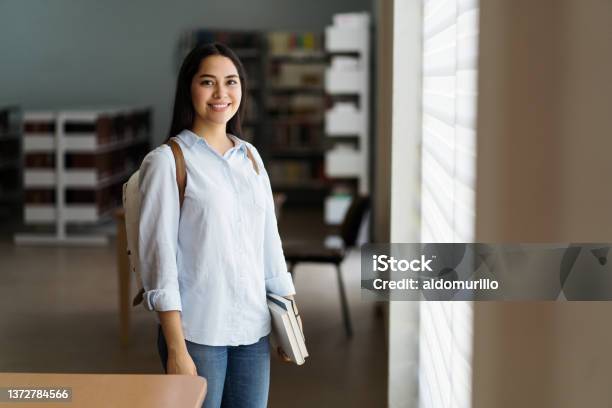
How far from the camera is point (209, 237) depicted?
221 cm

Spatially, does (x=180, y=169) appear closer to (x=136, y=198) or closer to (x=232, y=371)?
(x=136, y=198)

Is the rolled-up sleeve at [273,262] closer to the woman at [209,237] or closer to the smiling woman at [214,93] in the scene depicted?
the woman at [209,237]

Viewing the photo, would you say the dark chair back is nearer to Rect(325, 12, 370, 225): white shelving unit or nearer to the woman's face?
Rect(325, 12, 370, 225): white shelving unit

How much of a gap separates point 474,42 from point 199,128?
658mm

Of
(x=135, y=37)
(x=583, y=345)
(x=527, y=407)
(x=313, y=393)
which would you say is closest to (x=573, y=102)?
(x=583, y=345)

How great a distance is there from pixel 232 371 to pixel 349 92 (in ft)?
23.1

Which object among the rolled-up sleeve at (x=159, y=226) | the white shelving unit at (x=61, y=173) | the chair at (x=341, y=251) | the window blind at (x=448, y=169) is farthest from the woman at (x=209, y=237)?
the white shelving unit at (x=61, y=173)

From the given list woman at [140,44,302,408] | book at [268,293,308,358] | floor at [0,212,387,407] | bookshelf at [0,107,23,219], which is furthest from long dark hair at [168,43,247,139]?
bookshelf at [0,107,23,219]

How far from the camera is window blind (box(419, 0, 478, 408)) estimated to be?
2035 mm

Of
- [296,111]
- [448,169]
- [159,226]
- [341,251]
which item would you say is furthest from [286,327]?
[296,111]

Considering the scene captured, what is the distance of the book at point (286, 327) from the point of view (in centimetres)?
231

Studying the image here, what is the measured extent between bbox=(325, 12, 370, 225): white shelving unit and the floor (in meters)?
1.09

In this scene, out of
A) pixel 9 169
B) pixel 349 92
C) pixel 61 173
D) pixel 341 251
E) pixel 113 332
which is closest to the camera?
pixel 341 251

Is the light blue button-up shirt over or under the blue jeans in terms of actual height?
over
